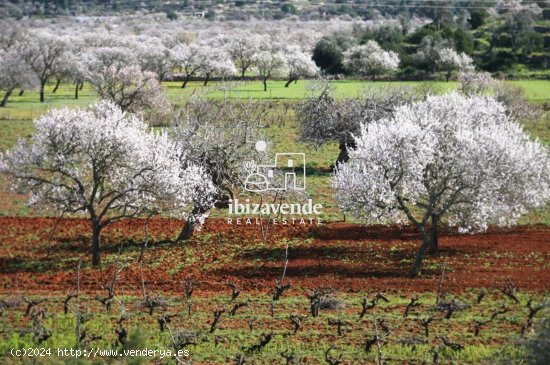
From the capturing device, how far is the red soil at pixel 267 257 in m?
26.2

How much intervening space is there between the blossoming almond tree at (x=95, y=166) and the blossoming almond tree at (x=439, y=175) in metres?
6.92

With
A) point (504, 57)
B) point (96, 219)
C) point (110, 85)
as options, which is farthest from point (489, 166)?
point (504, 57)

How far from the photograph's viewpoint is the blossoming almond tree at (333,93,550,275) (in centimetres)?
2791

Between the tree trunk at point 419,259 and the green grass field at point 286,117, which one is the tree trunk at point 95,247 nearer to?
the green grass field at point 286,117

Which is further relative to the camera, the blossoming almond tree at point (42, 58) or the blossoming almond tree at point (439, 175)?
the blossoming almond tree at point (42, 58)

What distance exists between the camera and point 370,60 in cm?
9519

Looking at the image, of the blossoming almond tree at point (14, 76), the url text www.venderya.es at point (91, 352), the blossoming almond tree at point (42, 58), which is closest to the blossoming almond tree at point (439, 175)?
the url text www.venderya.es at point (91, 352)

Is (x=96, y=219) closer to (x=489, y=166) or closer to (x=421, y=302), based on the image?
(x=421, y=302)

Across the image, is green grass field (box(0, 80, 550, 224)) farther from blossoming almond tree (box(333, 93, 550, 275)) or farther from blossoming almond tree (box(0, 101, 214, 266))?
blossoming almond tree (box(0, 101, 214, 266))

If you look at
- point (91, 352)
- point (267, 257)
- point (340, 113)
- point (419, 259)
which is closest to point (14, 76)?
point (340, 113)

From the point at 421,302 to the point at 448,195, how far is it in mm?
6824

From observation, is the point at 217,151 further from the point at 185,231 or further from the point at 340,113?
the point at 340,113

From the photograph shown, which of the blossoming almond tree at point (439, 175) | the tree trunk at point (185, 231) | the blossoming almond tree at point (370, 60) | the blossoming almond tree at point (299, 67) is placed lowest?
the blossoming almond tree at point (299, 67)

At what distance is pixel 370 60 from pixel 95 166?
70.4 metres
